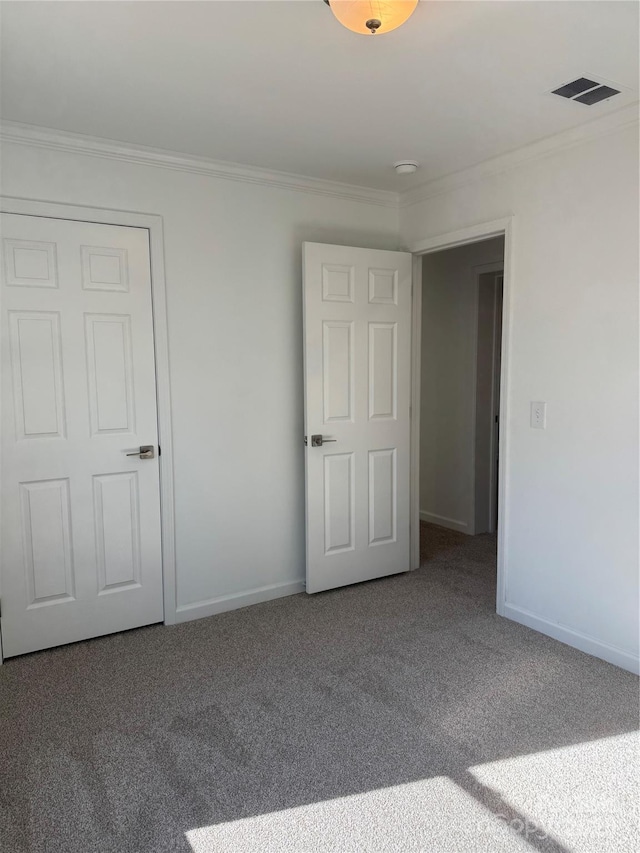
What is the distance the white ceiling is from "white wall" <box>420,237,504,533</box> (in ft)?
5.72

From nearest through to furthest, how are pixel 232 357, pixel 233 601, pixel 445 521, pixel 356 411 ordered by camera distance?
pixel 232 357 < pixel 233 601 < pixel 356 411 < pixel 445 521

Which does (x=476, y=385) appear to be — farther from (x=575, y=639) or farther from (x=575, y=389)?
(x=575, y=639)

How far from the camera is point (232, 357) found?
10.6 feet

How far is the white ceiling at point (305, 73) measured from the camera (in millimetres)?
1794

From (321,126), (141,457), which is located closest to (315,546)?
(141,457)

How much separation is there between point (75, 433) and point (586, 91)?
2745 mm

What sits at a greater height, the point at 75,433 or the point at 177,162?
the point at 177,162

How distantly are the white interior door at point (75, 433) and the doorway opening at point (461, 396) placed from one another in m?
2.25

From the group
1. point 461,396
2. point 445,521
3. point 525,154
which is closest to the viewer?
point 525,154

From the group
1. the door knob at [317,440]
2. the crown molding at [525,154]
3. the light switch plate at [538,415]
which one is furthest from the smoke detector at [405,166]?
the door knob at [317,440]

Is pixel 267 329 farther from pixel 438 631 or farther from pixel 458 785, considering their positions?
pixel 458 785

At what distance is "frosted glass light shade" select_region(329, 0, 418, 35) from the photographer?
62.6 inches

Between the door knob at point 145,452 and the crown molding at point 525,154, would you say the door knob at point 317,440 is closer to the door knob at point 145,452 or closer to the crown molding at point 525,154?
the door knob at point 145,452

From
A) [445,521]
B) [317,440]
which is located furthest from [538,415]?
[445,521]
